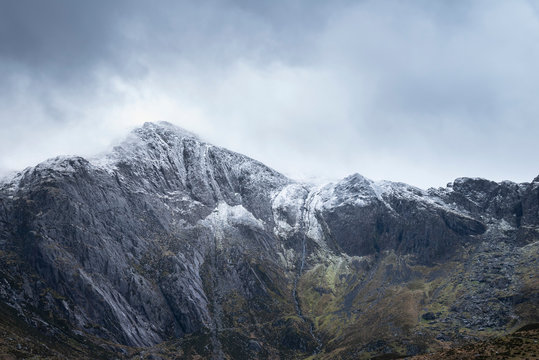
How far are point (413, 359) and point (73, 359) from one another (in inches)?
6203

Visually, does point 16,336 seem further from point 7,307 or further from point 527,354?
point 527,354

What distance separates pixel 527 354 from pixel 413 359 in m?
23.9

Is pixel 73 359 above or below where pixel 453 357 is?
below

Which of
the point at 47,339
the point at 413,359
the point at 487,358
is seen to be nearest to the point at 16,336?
the point at 47,339

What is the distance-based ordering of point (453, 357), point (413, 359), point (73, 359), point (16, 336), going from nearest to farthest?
point (453, 357) < point (413, 359) < point (16, 336) < point (73, 359)

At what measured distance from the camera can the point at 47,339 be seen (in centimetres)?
19012

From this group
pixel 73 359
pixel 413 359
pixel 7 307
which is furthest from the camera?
pixel 7 307

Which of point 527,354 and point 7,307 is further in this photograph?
point 7,307

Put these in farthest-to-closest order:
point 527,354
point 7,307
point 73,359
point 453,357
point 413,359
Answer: point 7,307 → point 73,359 → point 413,359 → point 453,357 → point 527,354

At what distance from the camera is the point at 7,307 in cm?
19750

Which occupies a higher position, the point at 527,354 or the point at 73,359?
the point at 527,354

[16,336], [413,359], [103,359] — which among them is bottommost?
[103,359]

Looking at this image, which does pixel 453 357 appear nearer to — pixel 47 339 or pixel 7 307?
pixel 47 339

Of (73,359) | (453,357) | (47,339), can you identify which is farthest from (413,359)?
(47,339)
